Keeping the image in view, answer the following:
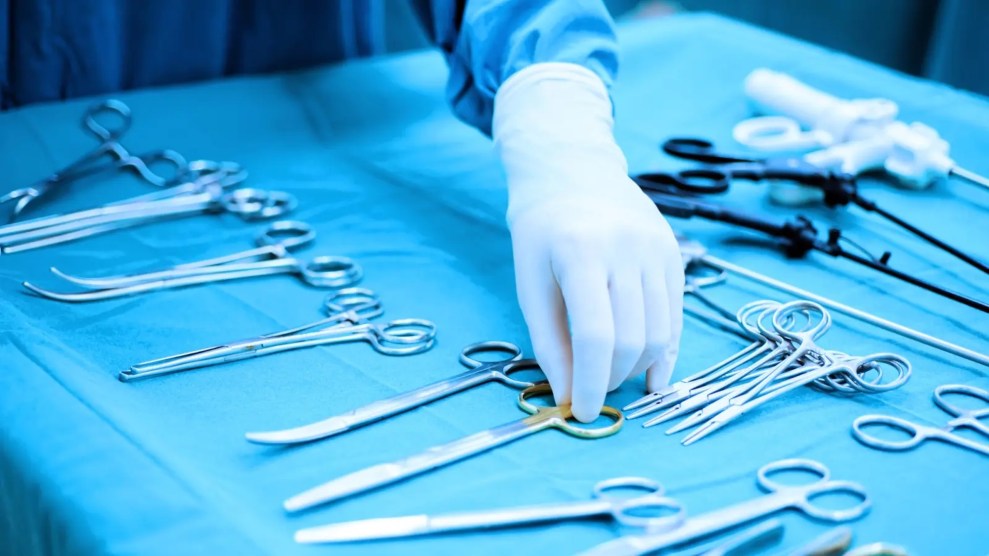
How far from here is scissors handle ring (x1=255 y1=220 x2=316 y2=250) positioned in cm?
118

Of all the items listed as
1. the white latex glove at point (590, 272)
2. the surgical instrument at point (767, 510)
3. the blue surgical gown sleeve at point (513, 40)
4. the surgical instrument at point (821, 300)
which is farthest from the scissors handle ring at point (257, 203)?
the surgical instrument at point (767, 510)

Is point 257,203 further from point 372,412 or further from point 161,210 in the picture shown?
point 372,412

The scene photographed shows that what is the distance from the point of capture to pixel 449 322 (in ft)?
3.40

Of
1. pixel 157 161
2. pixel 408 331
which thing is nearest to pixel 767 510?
pixel 408 331

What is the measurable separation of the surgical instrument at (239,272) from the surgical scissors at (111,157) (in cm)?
23

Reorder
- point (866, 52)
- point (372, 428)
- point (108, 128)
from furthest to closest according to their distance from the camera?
point (866, 52) < point (108, 128) < point (372, 428)

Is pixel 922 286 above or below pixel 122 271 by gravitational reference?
above

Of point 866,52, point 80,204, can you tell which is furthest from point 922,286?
point 866,52

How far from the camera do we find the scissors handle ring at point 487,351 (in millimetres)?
945

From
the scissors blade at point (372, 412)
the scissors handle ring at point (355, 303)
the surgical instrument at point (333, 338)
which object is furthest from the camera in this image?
the scissors handle ring at point (355, 303)

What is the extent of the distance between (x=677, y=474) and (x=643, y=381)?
0.15 m

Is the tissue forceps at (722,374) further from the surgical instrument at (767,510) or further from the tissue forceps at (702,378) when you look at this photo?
the surgical instrument at (767,510)

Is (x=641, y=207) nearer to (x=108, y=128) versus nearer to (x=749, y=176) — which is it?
(x=749, y=176)

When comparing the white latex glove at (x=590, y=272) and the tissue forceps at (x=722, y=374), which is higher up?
the white latex glove at (x=590, y=272)
